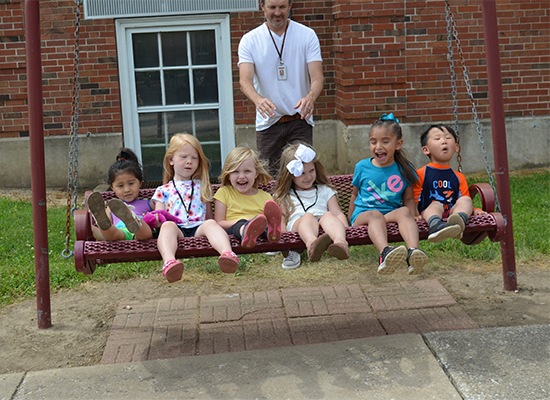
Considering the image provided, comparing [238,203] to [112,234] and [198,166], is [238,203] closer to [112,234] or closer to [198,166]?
[198,166]

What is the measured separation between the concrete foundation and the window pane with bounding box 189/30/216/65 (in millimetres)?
1070

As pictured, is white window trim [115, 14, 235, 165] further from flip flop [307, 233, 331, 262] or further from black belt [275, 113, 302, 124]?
flip flop [307, 233, 331, 262]

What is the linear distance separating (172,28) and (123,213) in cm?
563

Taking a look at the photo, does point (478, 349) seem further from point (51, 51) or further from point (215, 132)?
point (51, 51)

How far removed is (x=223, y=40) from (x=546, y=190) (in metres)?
4.61

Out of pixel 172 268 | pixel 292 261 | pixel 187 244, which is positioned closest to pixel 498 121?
pixel 292 261

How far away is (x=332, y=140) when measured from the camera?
351 inches

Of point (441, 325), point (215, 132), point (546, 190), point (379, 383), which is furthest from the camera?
point (215, 132)

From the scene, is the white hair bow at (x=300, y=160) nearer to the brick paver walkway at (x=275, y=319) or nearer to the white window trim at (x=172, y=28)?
the brick paver walkway at (x=275, y=319)

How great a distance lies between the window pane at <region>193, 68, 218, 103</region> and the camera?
342 inches

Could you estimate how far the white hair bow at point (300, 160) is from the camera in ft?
13.0

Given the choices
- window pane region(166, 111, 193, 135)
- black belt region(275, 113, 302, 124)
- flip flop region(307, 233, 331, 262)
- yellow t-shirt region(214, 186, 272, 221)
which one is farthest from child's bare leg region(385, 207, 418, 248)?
window pane region(166, 111, 193, 135)

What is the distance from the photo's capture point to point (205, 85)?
8.72 metres

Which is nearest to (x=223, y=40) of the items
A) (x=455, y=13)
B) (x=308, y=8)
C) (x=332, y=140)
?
(x=308, y=8)
